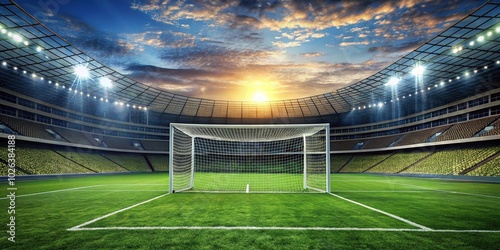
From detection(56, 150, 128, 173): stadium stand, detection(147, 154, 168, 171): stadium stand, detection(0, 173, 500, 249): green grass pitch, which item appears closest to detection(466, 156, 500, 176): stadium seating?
detection(0, 173, 500, 249): green grass pitch

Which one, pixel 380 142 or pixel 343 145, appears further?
pixel 343 145

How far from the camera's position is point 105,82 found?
3481cm

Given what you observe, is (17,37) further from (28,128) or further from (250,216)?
(250,216)

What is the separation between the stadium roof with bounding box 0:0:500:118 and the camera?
1973 cm

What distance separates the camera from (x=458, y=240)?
5227 millimetres

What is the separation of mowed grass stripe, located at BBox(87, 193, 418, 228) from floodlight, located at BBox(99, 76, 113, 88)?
2992cm

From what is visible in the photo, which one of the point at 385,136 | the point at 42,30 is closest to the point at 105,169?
the point at 42,30

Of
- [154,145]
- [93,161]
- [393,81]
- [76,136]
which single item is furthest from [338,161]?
[76,136]

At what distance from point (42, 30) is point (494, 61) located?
40243 millimetres

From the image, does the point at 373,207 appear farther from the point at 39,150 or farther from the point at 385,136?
the point at 385,136

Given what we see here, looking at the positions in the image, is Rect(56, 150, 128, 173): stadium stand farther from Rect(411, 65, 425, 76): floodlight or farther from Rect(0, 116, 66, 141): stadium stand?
Rect(411, 65, 425, 76): floodlight

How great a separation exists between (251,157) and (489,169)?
28217mm

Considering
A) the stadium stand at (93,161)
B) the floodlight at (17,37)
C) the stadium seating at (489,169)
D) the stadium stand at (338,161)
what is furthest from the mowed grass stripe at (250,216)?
the stadium stand at (338,161)

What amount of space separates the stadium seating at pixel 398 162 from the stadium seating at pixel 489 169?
32.7 ft
